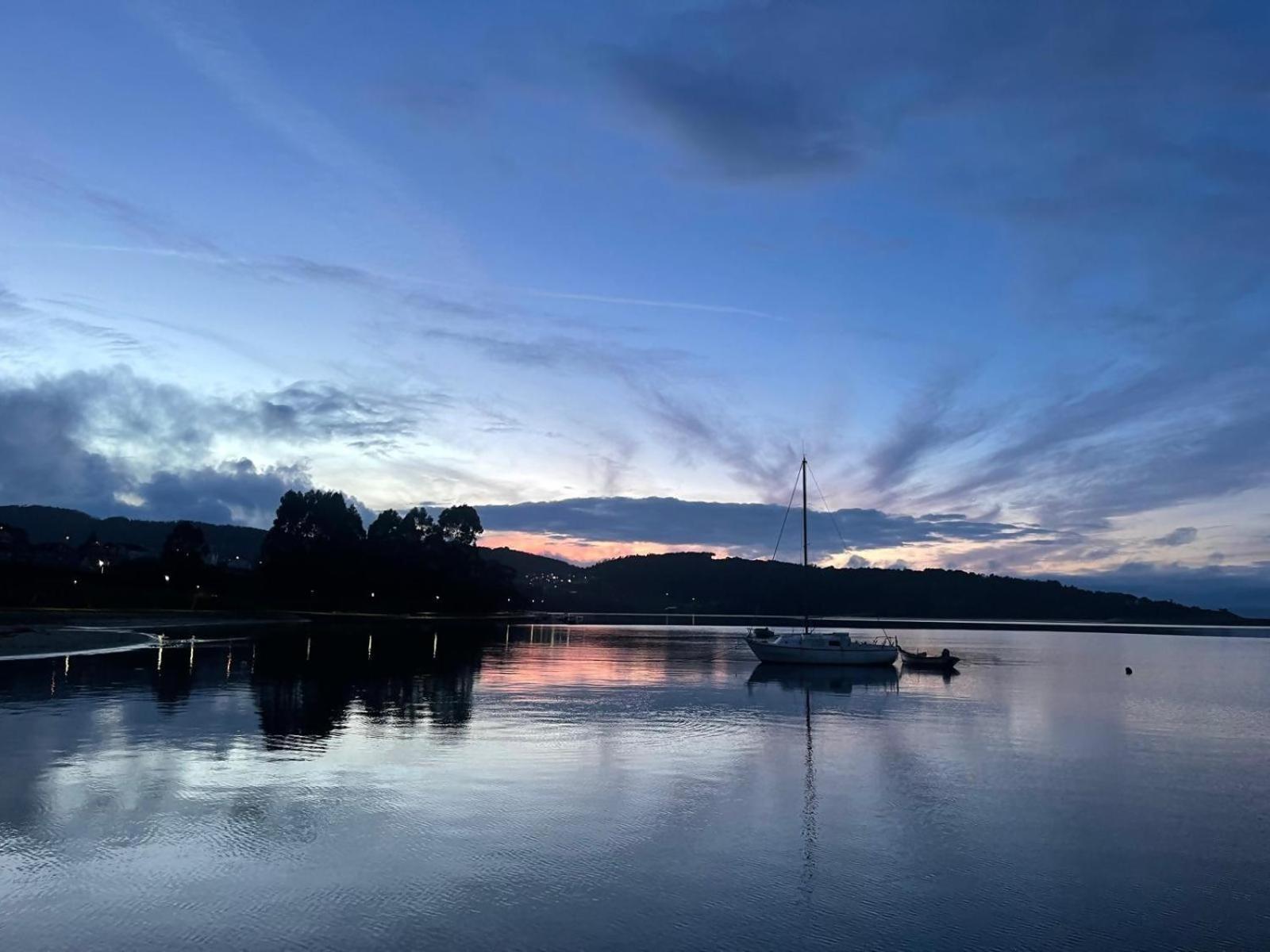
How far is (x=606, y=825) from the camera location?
52.8 ft

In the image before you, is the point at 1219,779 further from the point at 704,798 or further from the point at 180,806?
the point at 180,806

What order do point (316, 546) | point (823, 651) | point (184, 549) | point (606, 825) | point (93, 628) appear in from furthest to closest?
1. point (316, 546)
2. point (184, 549)
3. point (93, 628)
4. point (823, 651)
5. point (606, 825)

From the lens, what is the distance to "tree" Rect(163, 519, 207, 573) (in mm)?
150375

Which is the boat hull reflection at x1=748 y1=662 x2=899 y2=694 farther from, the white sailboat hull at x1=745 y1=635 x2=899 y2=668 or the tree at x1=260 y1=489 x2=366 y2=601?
the tree at x1=260 y1=489 x2=366 y2=601

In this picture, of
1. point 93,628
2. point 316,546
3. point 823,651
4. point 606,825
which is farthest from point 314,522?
point 606,825

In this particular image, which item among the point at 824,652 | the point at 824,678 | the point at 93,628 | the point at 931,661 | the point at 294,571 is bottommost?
the point at 824,678

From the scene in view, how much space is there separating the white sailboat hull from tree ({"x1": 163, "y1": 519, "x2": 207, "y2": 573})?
115 metres

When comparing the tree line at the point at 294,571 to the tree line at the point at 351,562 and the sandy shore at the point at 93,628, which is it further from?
the sandy shore at the point at 93,628

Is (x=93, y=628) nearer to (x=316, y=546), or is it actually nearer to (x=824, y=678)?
(x=824, y=678)

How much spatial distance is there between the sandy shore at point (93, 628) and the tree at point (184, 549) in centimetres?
3383

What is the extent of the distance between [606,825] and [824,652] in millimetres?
50423

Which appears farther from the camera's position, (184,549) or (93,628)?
(184,549)

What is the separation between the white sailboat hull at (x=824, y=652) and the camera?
63.4 meters

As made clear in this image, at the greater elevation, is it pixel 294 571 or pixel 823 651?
pixel 294 571
